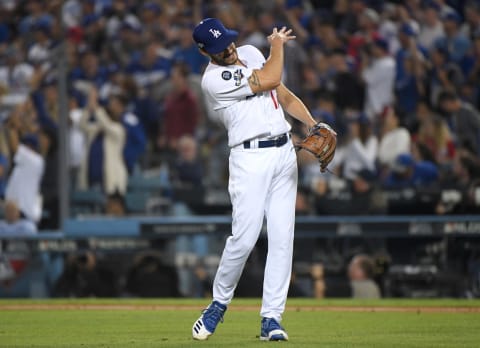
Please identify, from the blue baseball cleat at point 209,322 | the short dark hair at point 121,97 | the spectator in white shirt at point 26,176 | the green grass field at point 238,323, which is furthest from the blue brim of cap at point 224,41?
the short dark hair at point 121,97

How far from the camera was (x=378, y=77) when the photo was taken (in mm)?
14305

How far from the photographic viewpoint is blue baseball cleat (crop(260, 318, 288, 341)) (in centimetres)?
650

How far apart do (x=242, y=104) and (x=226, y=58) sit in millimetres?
312

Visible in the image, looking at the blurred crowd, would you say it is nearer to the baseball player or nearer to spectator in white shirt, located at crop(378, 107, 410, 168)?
spectator in white shirt, located at crop(378, 107, 410, 168)

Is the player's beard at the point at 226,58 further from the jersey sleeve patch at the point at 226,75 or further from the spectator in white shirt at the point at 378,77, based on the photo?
the spectator in white shirt at the point at 378,77

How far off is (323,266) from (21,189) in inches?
166

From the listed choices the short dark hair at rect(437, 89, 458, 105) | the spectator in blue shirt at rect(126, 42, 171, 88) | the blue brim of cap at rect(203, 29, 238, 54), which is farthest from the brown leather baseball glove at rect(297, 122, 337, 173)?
the spectator in blue shirt at rect(126, 42, 171, 88)

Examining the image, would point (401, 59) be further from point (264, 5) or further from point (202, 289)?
point (202, 289)

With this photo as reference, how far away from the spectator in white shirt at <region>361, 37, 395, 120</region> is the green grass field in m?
4.27

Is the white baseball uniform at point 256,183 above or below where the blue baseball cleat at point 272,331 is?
above

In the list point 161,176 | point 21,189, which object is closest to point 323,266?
point 161,176

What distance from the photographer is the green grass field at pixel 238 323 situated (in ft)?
21.8

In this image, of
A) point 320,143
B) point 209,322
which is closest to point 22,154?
point 320,143

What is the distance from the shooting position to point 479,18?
46.3 feet
